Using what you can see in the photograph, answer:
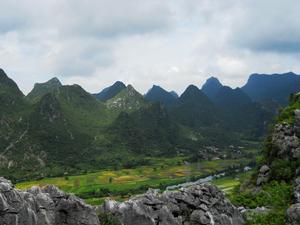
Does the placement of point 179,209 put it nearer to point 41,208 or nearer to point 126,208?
point 126,208

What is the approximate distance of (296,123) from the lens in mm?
39844

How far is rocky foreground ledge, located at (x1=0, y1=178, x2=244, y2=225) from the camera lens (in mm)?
20797

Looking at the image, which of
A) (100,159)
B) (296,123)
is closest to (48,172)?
(100,159)

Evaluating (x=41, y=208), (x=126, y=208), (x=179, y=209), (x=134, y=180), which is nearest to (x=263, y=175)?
(x=179, y=209)

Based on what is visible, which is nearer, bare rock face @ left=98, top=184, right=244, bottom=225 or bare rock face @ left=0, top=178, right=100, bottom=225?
bare rock face @ left=0, top=178, right=100, bottom=225

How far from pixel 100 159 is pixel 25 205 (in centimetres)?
17957

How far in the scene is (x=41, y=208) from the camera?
22016mm

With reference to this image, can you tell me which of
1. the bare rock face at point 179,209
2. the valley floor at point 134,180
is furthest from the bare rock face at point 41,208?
the valley floor at point 134,180

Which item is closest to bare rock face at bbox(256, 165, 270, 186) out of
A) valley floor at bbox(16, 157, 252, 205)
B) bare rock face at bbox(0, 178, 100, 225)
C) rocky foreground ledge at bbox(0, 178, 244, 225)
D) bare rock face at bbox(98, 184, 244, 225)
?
bare rock face at bbox(98, 184, 244, 225)

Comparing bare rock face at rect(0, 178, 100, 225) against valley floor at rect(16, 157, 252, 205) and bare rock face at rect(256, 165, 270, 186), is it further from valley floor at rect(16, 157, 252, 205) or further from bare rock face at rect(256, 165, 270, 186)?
valley floor at rect(16, 157, 252, 205)

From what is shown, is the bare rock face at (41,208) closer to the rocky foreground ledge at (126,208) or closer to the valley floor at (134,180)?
the rocky foreground ledge at (126,208)

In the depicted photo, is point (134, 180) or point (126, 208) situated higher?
point (126, 208)

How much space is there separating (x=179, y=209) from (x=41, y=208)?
8.21 meters

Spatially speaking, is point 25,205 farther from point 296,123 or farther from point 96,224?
point 296,123
